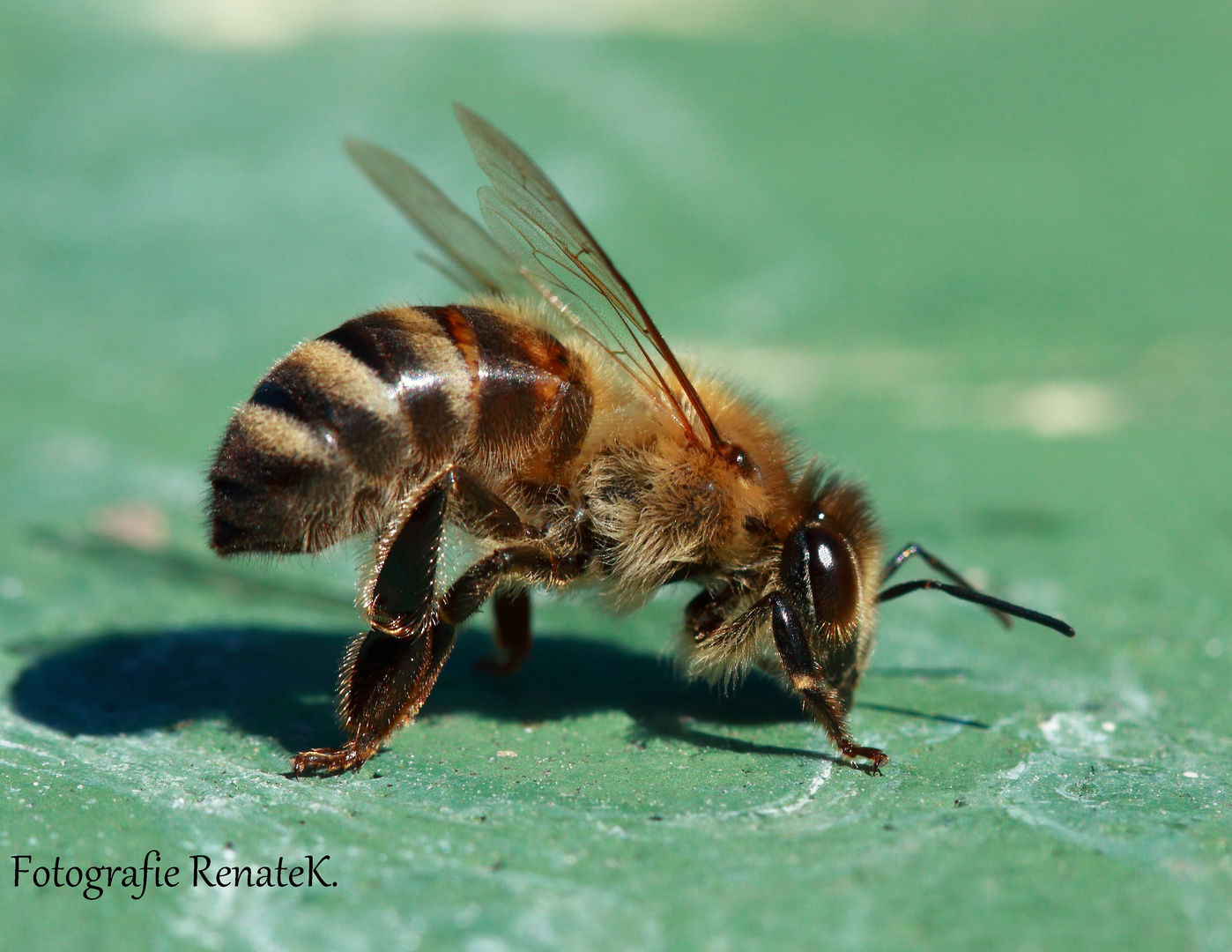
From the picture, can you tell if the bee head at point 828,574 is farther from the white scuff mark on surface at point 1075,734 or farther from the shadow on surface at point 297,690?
the white scuff mark on surface at point 1075,734

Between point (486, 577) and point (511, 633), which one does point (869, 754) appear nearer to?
point (486, 577)

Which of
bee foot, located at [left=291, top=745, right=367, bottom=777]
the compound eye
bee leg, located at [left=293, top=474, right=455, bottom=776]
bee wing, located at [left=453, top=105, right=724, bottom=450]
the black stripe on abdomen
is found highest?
bee wing, located at [left=453, top=105, right=724, bottom=450]

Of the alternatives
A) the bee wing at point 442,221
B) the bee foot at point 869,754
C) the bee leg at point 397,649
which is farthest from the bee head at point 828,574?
the bee wing at point 442,221

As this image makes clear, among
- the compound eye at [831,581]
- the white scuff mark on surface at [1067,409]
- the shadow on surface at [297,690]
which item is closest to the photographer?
the compound eye at [831,581]

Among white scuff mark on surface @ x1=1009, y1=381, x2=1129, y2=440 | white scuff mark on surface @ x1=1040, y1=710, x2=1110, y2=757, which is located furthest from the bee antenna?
white scuff mark on surface @ x1=1009, y1=381, x2=1129, y2=440

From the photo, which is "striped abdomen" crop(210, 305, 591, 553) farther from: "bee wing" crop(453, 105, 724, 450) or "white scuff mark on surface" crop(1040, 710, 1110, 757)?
"white scuff mark on surface" crop(1040, 710, 1110, 757)

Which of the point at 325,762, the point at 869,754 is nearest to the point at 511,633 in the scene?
the point at 325,762

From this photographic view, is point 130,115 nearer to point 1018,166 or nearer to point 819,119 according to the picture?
point 819,119

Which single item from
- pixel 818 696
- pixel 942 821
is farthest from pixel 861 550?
pixel 942 821
